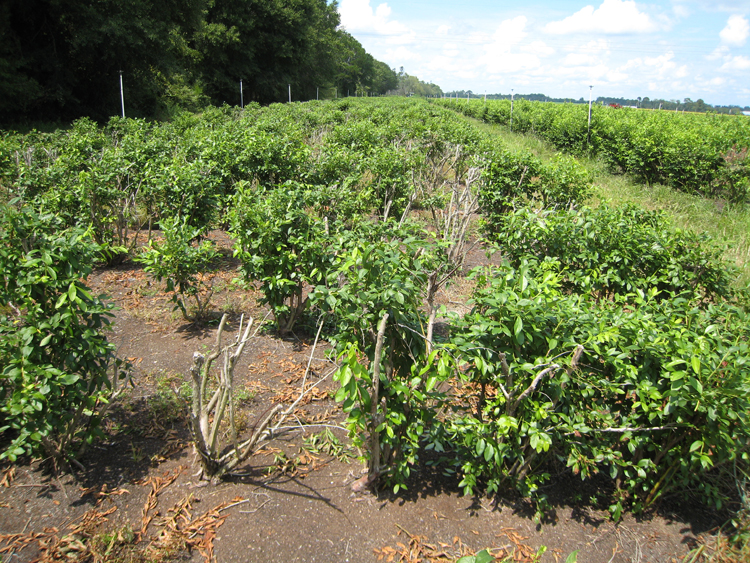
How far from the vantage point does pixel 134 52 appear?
24.3 meters

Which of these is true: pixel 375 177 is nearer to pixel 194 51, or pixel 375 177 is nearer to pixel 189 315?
pixel 189 315

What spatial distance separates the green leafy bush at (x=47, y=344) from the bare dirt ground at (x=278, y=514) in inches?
12.1

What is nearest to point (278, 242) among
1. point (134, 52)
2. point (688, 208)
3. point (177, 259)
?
→ point (177, 259)

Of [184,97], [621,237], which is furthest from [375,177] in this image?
[184,97]

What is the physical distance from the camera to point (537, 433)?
2482 mm

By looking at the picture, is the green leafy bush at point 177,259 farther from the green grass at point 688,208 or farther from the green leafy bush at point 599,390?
the green grass at point 688,208

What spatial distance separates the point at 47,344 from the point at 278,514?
157 centimetres

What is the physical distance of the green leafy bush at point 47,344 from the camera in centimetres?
257

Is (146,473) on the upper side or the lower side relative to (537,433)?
lower

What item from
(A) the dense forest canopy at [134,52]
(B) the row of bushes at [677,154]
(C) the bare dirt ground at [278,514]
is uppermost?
(A) the dense forest canopy at [134,52]

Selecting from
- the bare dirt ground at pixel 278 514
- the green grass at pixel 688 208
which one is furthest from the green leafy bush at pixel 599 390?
the green grass at pixel 688 208

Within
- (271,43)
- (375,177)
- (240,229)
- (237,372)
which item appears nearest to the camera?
(237,372)

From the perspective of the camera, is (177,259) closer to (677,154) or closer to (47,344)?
(47,344)

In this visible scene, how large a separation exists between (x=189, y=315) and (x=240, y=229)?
1.27 metres
